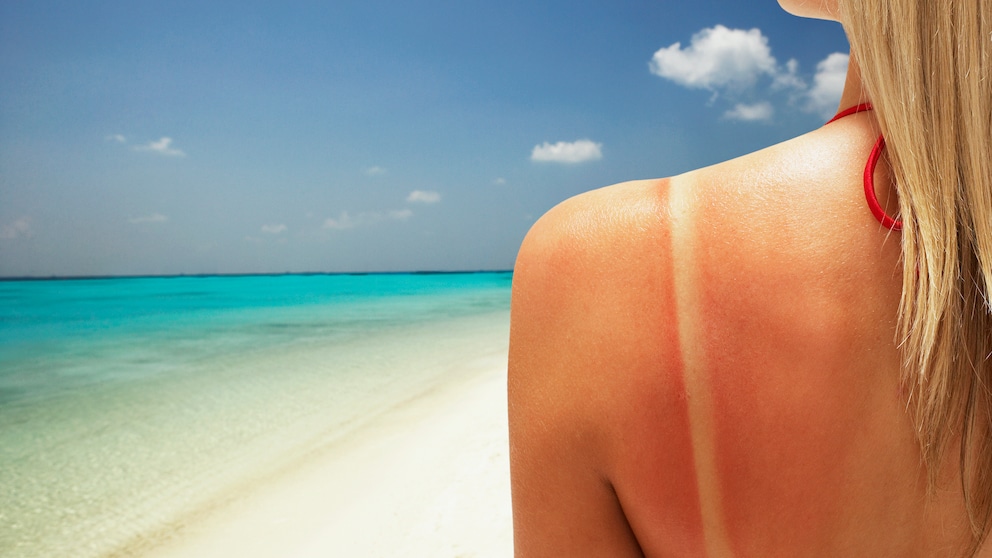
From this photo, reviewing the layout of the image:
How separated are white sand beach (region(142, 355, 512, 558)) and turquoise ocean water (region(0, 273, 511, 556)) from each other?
342 mm

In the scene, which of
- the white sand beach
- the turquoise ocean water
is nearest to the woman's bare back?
the white sand beach

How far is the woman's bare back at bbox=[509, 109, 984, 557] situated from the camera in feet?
1.54

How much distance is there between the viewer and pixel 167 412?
19.8 ft

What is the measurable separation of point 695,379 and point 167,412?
7.01 meters

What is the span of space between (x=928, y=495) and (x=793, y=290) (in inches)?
9.4

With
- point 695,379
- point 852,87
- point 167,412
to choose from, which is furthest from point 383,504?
point 167,412

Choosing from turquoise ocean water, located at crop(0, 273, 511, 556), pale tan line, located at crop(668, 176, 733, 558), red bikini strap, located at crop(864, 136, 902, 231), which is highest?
red bikini strap, located at crop(864, 136, 902, 231)

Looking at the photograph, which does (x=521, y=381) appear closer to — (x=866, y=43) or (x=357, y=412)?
(x=866, y=43)

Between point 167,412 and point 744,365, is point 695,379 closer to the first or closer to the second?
point 744,365

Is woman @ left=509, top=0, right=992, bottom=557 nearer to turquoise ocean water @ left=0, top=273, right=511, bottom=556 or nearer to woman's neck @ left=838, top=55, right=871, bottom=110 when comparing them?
woman's neck @ left=838, top=55, right=871, bottom=110

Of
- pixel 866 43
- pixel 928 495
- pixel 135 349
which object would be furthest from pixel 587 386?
pixel 135 349

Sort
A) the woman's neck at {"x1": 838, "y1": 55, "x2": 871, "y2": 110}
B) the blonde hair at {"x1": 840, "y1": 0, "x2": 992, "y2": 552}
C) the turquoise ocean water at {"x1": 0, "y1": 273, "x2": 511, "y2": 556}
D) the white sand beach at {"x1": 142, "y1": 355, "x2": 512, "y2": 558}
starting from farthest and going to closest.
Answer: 1. the turquoise ocean water at {"x1": 0, "y1": 273, "x2": 511, "y2": 556}
2. the white sand beach at {"x1": 142, "y1": 355, "x2": 512, "y2": 558}
3. the woman's neck at {"x1": 838, "y1": 55, "x2": 871, "y2": 110}
4. the blonde hair at {"x1": 840, "y1": 0, "x2": 992, "y2": 552}

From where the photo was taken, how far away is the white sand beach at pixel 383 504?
9.57 ft

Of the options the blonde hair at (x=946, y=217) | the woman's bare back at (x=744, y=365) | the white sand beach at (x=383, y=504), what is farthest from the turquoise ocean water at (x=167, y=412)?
the blonde hair at (x=946, y=217)
